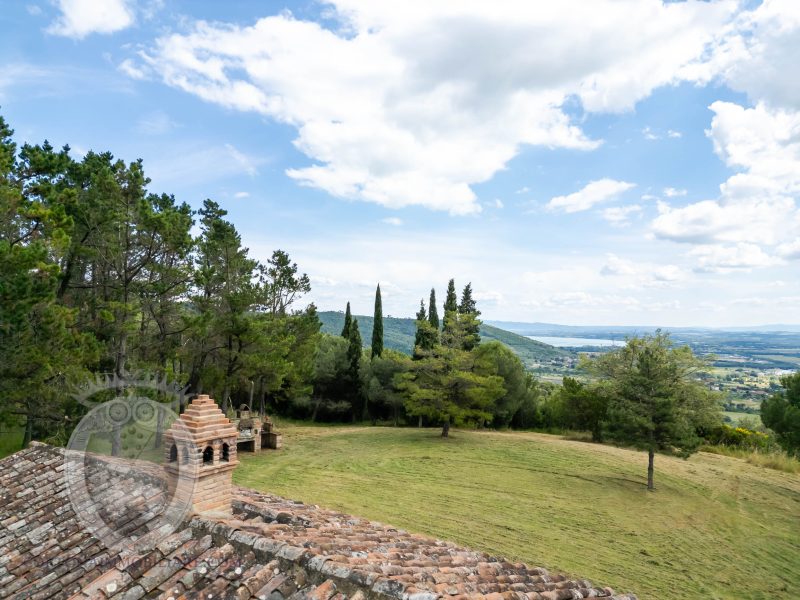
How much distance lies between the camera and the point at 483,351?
2602cm

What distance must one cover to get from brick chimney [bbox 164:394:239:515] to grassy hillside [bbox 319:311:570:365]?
381 ft

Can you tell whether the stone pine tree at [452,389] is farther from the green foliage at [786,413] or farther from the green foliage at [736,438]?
the green foliage at [736,438]

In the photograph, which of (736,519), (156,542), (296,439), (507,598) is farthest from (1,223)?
(736,519)

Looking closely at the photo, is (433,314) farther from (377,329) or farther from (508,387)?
(508,387)

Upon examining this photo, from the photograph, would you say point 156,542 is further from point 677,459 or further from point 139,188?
point 677,459

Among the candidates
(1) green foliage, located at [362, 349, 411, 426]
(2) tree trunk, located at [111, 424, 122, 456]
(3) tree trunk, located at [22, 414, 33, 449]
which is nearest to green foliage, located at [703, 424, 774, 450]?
(1) green foliage, located at [362, 349, 411, 426]

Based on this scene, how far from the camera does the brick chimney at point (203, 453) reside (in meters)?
5.18

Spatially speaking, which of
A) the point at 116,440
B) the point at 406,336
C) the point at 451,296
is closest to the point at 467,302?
the point at 451,296

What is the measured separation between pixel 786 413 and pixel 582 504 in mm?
11710

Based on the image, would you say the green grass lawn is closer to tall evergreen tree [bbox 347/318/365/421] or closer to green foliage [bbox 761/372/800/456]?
green foliage [bbox 761/372/800/456]

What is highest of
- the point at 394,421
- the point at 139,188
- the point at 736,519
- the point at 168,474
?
the point at 139,188

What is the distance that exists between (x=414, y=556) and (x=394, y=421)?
2979 centimetres

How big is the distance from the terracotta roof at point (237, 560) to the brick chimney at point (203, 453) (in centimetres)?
39

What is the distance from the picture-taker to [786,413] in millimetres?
18688
